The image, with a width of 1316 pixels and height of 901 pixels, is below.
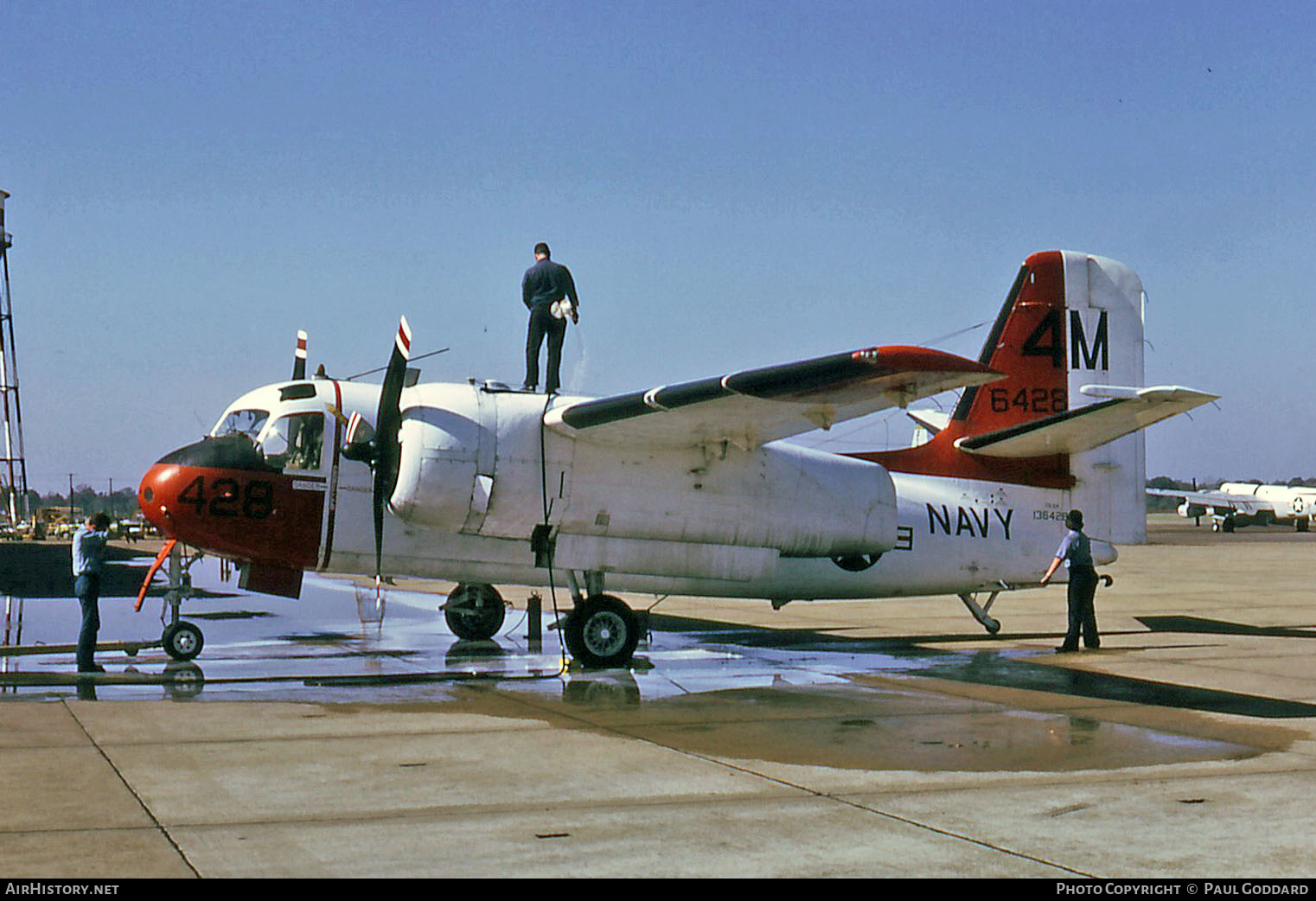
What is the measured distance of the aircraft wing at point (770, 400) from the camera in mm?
10891

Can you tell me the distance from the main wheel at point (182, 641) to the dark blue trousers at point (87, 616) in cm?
105

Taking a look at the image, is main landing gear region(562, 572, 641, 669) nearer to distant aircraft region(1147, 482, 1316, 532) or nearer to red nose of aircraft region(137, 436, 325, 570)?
red nose of aircraft region(137, 436, 325, 570)

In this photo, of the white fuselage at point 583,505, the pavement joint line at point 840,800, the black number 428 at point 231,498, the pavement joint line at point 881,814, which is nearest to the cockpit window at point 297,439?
the white fuselage at point 583,505

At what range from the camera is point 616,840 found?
6.32 meters

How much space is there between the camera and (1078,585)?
16234 mm

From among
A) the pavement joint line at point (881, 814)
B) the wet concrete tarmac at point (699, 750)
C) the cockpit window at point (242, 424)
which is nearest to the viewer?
the pavement joint line at point (881, 814)

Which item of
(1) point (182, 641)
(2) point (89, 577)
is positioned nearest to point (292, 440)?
(2) point (89, 577)

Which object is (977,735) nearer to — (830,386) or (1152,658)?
(830,386)

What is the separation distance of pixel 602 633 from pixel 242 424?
186 inches

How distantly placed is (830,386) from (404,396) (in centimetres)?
476

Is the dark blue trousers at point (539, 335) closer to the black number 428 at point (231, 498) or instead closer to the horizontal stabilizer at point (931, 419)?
the black number 428 at point (231, 498)

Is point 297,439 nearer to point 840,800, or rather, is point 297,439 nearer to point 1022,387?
point 840,800

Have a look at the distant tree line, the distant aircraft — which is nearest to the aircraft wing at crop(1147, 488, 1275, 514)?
the distant aircraft

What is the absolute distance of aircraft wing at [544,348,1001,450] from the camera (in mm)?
10891
